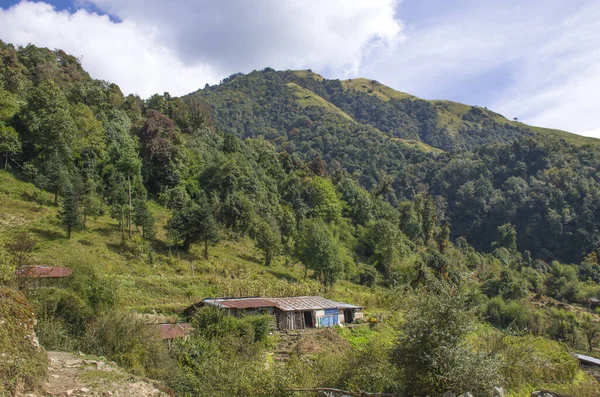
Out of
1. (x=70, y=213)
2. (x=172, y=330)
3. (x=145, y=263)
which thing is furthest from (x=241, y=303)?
(x=70, y=213)

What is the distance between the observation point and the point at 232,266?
4025 cm

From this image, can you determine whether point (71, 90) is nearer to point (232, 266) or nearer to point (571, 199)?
point (232, 266)

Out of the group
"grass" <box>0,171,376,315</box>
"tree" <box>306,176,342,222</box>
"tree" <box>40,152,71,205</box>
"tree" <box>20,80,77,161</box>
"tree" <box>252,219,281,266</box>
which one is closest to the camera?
"grass" <box>0,171,376,315</box>

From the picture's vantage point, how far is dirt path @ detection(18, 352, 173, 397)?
37.1ft

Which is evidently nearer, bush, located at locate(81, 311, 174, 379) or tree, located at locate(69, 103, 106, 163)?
bush, located at locate(81, 311, 174, 379)

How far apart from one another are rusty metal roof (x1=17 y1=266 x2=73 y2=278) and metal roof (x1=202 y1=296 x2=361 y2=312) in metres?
8.46

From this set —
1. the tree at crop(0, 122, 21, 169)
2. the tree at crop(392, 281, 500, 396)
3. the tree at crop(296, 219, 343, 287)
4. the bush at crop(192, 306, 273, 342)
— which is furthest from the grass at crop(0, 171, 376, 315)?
the tree at crop(392, 281, 500, 396)

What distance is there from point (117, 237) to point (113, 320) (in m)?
20.3

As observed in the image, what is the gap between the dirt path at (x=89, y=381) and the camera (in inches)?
445

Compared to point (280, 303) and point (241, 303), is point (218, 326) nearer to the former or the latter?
point (241, 303)

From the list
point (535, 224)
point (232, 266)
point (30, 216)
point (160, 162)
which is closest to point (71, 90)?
point (160, 162)

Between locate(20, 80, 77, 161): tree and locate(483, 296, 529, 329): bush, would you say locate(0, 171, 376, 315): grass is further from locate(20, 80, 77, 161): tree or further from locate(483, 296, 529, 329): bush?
locate(483, 296, 529, 329): bush

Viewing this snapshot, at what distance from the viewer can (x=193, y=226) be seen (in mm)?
39625

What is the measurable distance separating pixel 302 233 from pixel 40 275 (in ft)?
104
